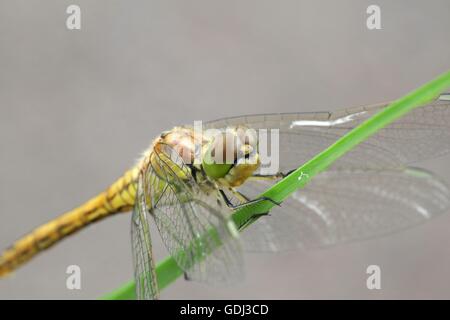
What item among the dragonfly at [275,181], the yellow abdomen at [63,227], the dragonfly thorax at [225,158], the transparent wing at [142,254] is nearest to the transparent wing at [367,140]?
the dragonfly at [275,181]

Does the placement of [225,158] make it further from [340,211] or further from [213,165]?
[340,211]

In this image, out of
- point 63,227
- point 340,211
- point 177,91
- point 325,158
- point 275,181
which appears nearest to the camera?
point 325,158

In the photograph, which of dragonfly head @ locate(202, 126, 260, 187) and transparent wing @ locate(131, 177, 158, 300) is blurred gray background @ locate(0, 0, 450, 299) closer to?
transparent wing @ locate(131, 177, 158, 300)

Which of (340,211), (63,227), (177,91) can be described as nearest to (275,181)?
(340,211)

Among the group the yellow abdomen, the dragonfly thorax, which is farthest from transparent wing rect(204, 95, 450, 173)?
the yellow abdomen

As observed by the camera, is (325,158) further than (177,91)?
No

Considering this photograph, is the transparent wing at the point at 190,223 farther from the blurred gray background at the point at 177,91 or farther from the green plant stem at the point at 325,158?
the blurred gray background at the point at 177,91
